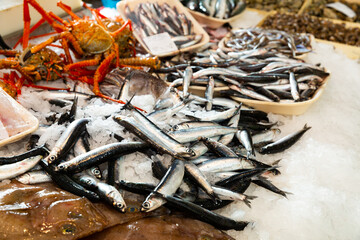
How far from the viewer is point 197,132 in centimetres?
246

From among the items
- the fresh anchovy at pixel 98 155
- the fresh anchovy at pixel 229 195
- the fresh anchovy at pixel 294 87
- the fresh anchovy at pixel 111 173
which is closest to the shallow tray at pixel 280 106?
the fresh anchovy at pixel 294 87

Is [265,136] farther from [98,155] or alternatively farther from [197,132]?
[98,155]

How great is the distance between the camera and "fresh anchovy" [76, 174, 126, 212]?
1.82 metres

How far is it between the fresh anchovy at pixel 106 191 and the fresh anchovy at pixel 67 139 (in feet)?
0.75

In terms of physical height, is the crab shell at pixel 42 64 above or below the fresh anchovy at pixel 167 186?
above

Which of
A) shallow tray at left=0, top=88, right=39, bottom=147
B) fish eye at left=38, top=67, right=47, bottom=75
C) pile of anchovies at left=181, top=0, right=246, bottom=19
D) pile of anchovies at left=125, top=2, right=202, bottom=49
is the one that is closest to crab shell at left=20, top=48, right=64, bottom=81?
fish eye at left=38, top=67, right=47, bottom=75

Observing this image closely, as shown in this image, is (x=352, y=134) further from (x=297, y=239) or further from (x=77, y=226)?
(x=77, y=226)

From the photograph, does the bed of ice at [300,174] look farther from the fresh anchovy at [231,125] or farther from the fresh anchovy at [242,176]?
the fresh anchovy at [231,125]

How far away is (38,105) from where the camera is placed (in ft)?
→ 9.00

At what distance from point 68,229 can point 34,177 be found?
1.97 ft

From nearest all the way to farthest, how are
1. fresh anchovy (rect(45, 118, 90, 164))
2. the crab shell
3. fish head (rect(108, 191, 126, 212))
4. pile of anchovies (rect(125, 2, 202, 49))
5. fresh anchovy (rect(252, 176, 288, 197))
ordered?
fish head (rect(108, 191, 126, 212))
fresh anchovy (rect(45, 118, 90, 164))
fresh anchovy (rect(252, 176, 288, 197))
the crab shell
pile of anchovies (rect(125, 2, 202, 49))

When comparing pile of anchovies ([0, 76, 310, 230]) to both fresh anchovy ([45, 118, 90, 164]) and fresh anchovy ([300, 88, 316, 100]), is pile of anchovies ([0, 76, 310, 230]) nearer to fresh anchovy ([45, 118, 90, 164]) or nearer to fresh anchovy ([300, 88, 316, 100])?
fresh anchovy ([45, 118, 90, 164])

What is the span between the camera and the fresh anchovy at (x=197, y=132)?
93.6 inches

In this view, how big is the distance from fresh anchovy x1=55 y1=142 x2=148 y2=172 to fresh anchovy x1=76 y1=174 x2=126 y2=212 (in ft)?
0.30
